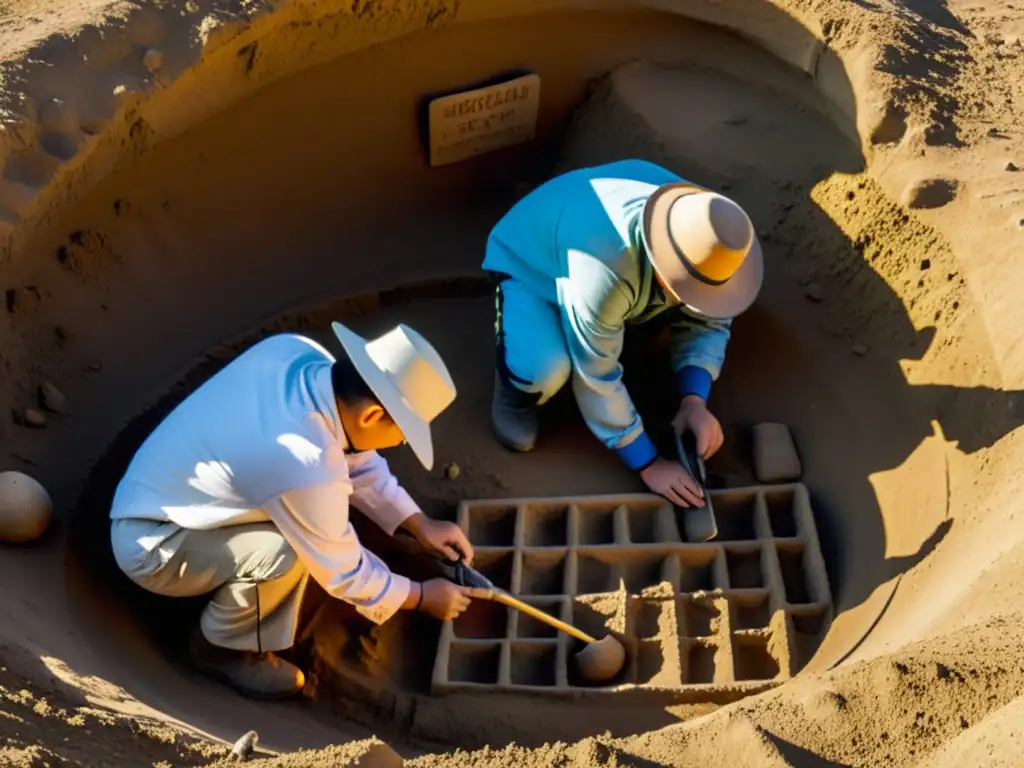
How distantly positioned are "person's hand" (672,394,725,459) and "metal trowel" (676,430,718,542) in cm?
3

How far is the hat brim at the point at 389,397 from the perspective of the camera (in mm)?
2555

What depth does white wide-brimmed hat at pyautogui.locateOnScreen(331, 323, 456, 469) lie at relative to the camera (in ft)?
8.36

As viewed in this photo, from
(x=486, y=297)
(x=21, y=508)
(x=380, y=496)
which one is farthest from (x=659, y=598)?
(x=21, y=508)

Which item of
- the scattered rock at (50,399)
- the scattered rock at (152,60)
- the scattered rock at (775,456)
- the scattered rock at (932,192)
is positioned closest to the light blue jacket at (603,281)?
the scattered rock at (775,456)

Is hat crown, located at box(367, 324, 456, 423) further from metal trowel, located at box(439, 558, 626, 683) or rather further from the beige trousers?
metal trowel, located at box(439, 558, 626, 683)

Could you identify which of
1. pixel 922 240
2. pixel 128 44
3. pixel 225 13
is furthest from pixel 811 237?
pixel 128 44

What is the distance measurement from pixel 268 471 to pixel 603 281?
1.21 m

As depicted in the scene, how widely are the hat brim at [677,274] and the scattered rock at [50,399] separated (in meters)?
1.95

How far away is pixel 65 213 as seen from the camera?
350 cm

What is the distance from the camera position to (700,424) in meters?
3.59

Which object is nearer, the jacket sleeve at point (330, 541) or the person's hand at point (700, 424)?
the jacket sleeve at point (330, 541)

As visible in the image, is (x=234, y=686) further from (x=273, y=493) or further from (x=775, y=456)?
(x=775, y=456)

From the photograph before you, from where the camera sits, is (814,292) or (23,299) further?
(814,292)

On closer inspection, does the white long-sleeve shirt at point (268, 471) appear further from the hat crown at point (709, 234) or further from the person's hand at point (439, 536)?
the hat crown at point (709, 234)
